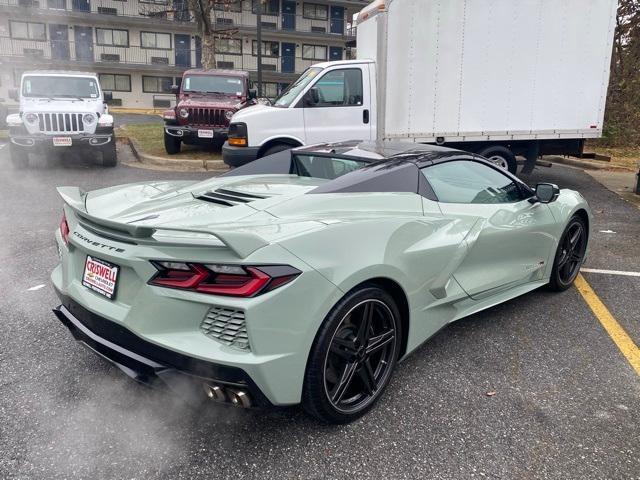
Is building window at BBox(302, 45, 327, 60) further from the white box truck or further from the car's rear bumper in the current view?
the car's rear bumper

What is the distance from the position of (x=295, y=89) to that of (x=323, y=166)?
555cm

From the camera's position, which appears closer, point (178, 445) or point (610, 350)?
point (178, 445)

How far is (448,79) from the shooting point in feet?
28.2

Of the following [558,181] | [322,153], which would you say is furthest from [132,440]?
[558,181]

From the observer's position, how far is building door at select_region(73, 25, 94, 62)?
35.4 meters

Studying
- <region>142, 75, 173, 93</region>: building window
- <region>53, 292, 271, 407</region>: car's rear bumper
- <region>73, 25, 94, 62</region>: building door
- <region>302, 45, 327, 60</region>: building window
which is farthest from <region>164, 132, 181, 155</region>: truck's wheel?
<region>302, 45, 327, 60</region>: building window

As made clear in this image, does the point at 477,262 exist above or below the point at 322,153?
below

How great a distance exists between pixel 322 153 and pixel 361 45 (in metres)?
6.51

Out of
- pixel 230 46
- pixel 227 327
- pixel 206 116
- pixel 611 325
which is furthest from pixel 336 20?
pixel 227 327

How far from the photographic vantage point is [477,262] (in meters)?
3.42

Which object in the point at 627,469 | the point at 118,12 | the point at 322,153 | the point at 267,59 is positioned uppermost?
the point at 118,12

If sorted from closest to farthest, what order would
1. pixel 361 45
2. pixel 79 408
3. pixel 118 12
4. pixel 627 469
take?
pixel 627 469 → pixel 79 408 → pixel 361 45 → pixel 118 12

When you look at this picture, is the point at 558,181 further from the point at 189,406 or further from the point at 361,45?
the point at 189,406

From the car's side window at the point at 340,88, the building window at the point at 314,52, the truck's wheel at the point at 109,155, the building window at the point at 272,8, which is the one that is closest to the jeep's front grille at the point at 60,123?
the truck's wheel at the point at 109,155
